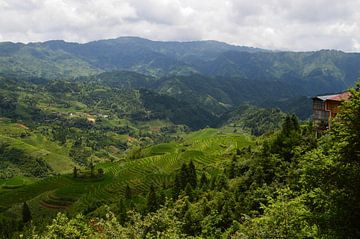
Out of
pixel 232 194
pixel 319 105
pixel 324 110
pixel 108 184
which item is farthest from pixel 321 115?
pixel 108 184

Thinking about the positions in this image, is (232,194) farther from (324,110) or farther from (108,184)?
(108,184)

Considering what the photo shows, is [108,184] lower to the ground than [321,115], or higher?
lower

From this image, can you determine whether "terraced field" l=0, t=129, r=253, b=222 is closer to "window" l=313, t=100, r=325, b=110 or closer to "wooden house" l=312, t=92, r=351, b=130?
"window" l=313, t=100, r=325, b=110

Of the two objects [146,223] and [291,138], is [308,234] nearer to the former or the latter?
[146,223]

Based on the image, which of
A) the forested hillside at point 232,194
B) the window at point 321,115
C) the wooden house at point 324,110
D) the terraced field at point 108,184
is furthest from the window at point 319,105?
the terraced field at point 108,184

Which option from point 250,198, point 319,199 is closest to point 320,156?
point 319,199

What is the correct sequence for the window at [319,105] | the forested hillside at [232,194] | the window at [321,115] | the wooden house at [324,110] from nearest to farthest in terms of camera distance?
the forested hillside at [232,194] → the wooden house at [324,110] → the window at [321,115] → the window at [319,105]

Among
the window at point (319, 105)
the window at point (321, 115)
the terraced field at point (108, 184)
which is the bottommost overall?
the terraced field at point (108, 184)

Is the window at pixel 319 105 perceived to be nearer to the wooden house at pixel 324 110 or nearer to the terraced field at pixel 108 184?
the wooden house at pixel 324 110

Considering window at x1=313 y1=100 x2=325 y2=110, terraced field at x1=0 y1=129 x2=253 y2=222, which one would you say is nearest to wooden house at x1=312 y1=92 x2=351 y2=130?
window at x1=313 y1=100 x2=325 y2=110

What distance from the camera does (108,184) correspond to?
547ft

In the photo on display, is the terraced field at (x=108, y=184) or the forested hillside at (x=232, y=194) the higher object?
the forested hillside at (x=232, y=194)

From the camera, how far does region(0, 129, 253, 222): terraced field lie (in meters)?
153

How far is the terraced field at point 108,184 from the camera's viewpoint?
15275 cm
